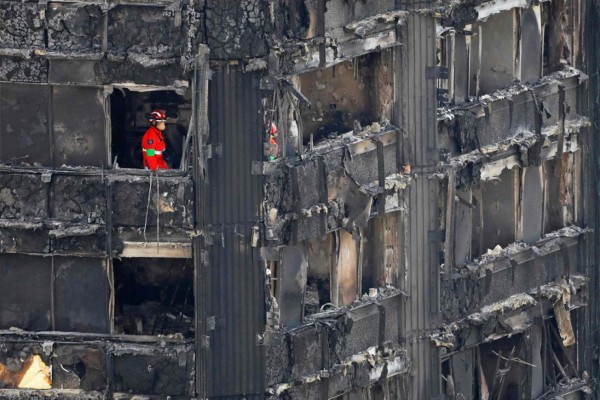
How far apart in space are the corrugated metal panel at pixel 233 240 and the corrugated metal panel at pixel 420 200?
5.39 m

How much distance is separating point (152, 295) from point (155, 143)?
2.76 metres

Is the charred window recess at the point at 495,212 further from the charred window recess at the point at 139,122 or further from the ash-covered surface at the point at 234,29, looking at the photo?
the ash-covered surface at the point at 234,29

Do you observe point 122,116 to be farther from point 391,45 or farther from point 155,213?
point 391,45

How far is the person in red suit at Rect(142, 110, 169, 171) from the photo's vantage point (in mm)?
42562

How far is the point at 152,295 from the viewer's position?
144 ft

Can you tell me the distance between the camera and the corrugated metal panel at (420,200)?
46719 mm

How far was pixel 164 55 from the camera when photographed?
41688mm

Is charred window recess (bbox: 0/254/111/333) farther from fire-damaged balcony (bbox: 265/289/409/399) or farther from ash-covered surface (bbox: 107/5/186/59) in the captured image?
ash-covered surface (bbox: 107/5/186/59)

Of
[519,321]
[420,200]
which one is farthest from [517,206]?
[420,200]

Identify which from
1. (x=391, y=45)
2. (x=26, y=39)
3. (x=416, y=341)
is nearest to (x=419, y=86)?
(x=391, y=45)

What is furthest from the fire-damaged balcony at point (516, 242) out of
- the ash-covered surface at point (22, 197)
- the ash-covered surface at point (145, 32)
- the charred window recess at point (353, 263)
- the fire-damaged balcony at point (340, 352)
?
the ash-covered surface at point (22, 197)

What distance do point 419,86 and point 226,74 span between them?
6.15 meters

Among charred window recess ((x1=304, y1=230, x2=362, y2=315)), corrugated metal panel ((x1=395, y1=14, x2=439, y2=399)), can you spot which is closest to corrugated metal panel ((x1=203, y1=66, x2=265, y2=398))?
charred window recess ((x1=304, y1=230, x2=362, y2=315))

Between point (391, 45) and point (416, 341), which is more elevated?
point (391, 45)
